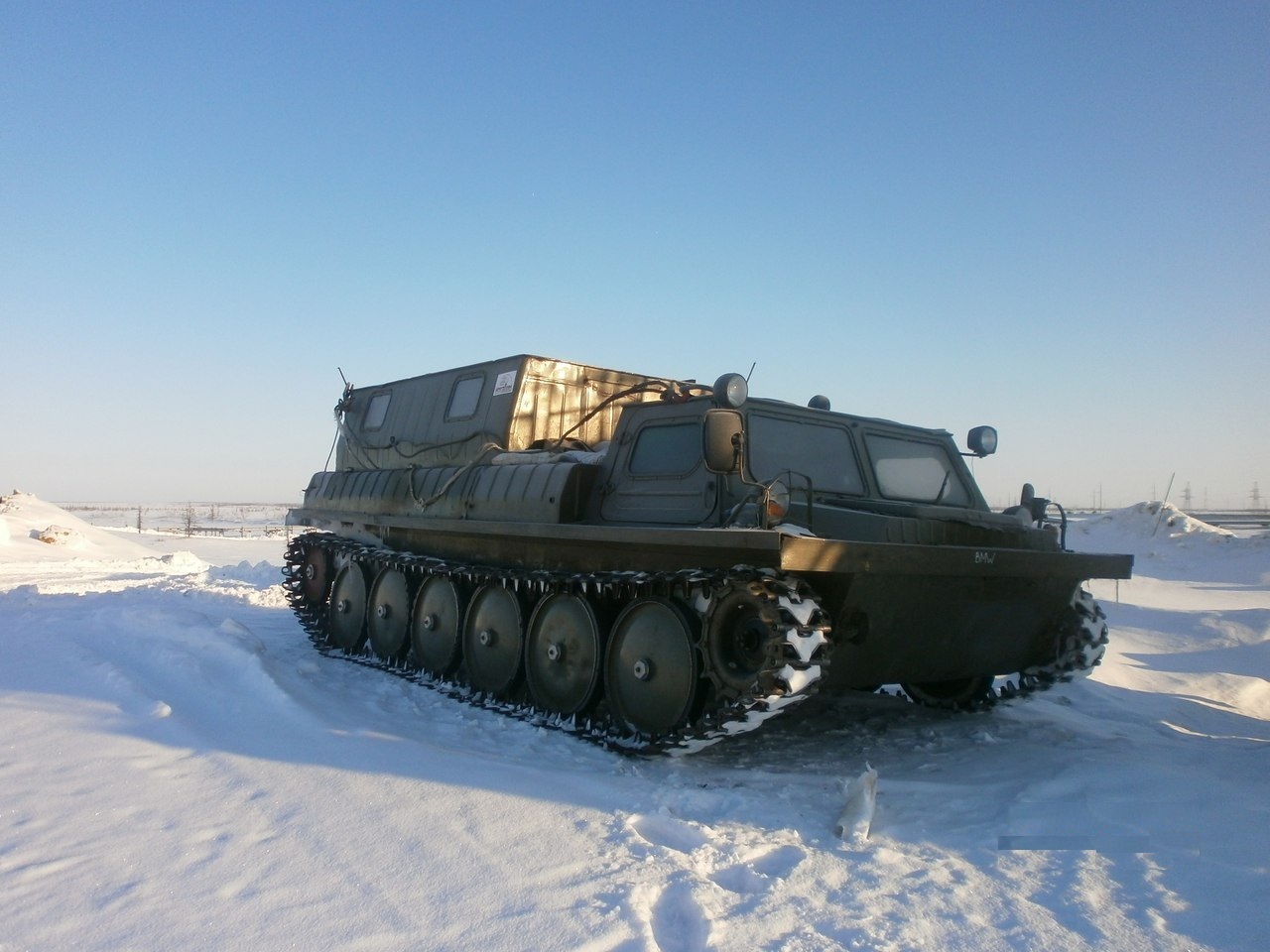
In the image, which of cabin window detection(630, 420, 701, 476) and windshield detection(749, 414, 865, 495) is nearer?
windshield detection(749, 414, 865, 495)

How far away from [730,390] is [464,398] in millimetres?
4230

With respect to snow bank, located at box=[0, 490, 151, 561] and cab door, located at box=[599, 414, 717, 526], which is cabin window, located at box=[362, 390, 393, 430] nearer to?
cab door, located at box=[599, 414, 717, 526]

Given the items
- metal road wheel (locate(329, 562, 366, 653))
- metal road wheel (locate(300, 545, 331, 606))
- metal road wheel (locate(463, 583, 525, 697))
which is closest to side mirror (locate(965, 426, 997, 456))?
metal road wheel (locate(463, 583, 525, 697))

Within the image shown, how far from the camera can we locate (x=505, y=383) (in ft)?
30.8

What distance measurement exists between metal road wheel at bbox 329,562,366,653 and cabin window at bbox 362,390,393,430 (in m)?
1.72

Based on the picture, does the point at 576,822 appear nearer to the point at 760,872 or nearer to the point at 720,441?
the point at 760,872

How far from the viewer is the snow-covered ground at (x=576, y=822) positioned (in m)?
3.69

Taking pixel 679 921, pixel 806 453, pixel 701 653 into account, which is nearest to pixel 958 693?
pixel 806 453

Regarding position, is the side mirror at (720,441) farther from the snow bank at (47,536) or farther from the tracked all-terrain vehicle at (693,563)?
the snow bank at (47,536)

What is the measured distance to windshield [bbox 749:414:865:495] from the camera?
22.6 ft

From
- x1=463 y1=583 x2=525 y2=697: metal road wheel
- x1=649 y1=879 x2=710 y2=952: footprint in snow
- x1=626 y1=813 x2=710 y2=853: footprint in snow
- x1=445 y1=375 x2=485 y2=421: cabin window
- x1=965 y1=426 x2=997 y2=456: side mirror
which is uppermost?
x1=445 y1=375 x2=485 y2=421: cabin window

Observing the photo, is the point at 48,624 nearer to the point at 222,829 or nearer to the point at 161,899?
the point at 222,829

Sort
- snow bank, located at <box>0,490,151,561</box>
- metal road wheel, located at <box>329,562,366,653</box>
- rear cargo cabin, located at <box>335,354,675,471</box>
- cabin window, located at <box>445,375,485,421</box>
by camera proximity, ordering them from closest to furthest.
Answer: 1. rear cargo cabin, located at <box>335,354,675,471</box>
2. cabin window, located at <box>445,375,485,421</box>
3. metal road wheel, located at <box>329,562,366,653</box>
4. snow bank, located at <box>0,490,151,561</box>

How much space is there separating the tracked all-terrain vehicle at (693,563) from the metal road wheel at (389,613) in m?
0.02
